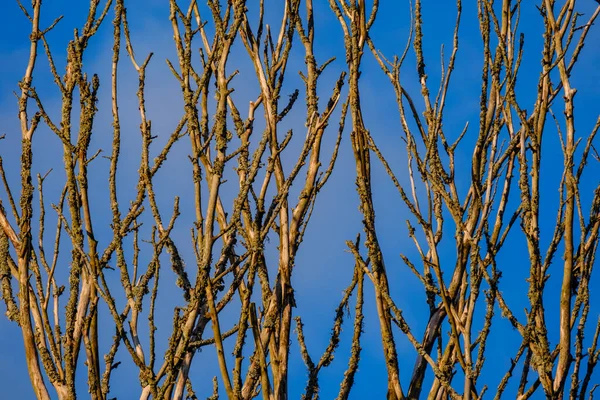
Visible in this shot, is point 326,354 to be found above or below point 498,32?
below

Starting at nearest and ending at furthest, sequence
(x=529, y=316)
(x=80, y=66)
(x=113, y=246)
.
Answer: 1. (x=529, y=316)
2. (x=113, y=246)
3. (x=80, y=66)

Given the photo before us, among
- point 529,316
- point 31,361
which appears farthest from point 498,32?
point 31,361

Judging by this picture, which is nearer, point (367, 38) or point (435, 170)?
point (435, 170)

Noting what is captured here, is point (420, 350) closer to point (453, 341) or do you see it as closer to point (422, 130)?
point (453, 341)

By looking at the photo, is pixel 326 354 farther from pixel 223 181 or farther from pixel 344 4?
pixel 344 4

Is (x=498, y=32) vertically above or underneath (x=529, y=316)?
above

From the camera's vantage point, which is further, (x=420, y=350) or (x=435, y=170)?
(x=435, y=170)

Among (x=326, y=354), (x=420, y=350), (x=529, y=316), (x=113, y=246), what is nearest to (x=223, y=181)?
(x=113, y=246)

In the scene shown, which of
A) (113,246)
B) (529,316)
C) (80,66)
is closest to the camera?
(529,316)

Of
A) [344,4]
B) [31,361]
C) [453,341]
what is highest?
[344,4]

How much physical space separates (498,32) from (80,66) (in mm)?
1678

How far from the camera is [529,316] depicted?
2662 millimetres

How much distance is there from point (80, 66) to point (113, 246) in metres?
0.76

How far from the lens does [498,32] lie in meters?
3.07
